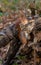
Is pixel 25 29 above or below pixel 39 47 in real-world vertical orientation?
above

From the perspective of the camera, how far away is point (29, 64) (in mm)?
3543

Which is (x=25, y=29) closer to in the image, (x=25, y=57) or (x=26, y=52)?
(x=26, y=52)

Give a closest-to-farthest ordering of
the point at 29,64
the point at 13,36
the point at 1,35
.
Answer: the point at 1,35 → the point at 13,36 → the point at 29,64

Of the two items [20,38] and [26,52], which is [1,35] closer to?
[20,38]

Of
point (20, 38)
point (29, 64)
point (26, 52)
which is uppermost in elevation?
point (20, 38)

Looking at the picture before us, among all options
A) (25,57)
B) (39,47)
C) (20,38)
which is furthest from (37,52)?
(25,57)

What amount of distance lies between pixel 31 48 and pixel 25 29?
30 cm

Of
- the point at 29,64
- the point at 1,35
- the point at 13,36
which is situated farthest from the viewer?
the point at 29,64

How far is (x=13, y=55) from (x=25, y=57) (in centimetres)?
28

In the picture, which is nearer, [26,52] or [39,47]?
[39,47]

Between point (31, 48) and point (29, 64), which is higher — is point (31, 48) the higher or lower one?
the higher one

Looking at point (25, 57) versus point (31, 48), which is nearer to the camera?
point (31, 48)

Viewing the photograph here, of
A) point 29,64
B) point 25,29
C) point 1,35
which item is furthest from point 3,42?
point 29,64

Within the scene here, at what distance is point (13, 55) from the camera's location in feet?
11.6
